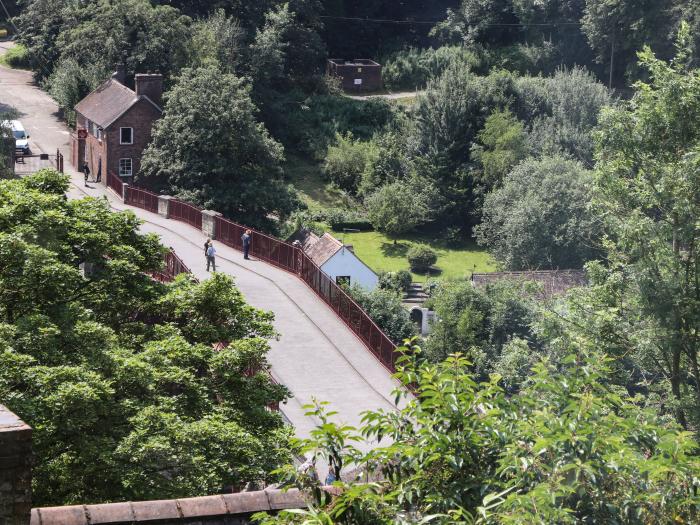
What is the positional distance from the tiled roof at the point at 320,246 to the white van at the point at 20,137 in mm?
16743

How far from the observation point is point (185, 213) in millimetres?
46844

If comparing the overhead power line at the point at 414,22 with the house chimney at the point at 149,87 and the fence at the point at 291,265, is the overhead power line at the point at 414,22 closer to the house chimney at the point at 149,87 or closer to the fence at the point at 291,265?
the house chimney at the point at 149,87

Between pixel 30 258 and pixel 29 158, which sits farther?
pixel 29 158

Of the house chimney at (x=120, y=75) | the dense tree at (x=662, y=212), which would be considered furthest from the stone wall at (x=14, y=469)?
the house chimney at (x=120, y=75)

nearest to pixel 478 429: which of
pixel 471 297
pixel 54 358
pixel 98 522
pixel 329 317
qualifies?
pixel 98 522

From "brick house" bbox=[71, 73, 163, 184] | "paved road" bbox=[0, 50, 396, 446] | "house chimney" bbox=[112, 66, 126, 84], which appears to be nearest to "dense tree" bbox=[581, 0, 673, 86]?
"house chimney" bbox=[112, 66, 126, 84]

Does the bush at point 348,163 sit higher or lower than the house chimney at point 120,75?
lower

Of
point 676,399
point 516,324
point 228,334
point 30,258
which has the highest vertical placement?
point 30,258

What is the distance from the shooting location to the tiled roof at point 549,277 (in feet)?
170

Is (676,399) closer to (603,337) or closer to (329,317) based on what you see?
(603,337)

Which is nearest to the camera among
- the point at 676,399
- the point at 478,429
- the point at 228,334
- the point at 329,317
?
Answer: the point at 478,429

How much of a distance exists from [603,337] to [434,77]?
177 feet

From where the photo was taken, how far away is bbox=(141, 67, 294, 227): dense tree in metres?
51.6

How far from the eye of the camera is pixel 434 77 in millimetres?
78562
